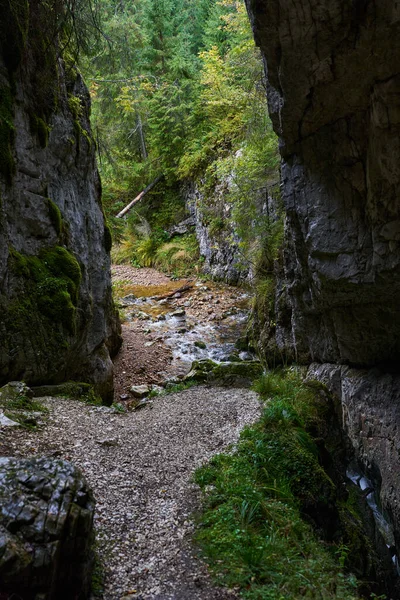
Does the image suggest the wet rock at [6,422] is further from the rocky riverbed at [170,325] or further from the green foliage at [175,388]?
the rocky riverbed at [170,325]

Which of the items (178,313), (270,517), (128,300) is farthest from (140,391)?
(128,300)

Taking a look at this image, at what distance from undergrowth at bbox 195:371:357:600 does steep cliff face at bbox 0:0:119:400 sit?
A: 341 centimetres

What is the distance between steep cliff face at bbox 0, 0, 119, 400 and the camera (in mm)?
5805

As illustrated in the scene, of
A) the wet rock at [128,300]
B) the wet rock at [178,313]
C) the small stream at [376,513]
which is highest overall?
the wet rock at [128,300]

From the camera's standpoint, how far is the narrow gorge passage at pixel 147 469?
2.76 metres

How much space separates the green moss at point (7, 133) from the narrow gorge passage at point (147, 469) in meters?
3.55

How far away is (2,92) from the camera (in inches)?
233

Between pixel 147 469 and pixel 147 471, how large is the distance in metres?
Result: 0.05

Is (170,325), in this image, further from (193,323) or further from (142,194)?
(142,194)

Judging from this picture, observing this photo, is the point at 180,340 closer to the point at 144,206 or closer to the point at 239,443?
the point at 239,443

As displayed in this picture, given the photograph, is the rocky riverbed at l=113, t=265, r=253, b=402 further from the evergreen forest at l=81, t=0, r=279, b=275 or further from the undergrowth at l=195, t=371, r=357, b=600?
the undergrowth at l=195, t=371, r=357, b=600

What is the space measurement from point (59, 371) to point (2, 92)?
176 inches

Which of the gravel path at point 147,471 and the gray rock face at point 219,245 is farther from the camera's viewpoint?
the gray rock face at point 219,245

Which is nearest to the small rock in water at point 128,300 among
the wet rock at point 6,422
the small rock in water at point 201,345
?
the small rock in water at point 201,345
